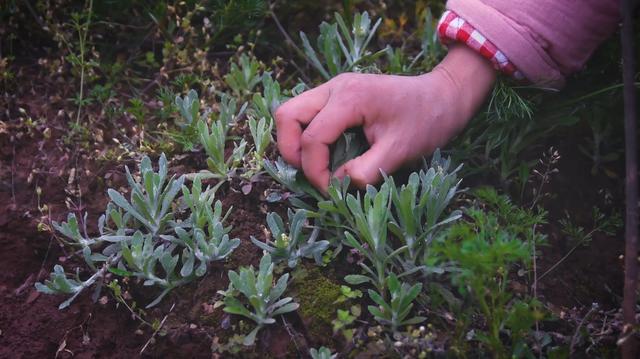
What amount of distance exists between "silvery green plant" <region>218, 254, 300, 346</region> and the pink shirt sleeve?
954mm

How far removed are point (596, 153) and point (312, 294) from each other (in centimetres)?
113

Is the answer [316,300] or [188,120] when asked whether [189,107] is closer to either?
[188,120]

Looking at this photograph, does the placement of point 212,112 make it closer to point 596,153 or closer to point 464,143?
point 464,143

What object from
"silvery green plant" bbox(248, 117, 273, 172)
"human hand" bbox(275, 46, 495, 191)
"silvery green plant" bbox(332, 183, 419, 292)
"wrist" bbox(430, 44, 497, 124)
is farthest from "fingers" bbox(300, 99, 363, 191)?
"wrist" bbox(430, 44, 497, 124)

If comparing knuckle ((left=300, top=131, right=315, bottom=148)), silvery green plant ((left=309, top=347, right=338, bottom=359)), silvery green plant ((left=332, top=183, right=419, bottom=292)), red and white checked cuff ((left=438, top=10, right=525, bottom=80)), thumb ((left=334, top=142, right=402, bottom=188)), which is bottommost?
silvery green plant ((left=309, top=347, right=338, bottom=359))

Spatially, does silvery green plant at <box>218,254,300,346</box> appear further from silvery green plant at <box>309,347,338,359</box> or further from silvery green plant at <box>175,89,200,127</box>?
silvery green plant at <box>175,89,200,127</box>

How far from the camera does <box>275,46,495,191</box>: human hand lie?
1.74 metres

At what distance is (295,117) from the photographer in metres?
1.78

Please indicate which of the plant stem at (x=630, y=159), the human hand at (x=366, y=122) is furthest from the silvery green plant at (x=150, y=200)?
the plant stem at (x=630, y=159)

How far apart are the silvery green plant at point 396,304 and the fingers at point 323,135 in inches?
13.9

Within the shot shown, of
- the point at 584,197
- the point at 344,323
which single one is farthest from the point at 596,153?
the point at 344,323

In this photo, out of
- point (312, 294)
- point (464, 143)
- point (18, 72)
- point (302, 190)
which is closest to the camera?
point (312, 294)

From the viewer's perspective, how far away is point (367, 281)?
1730 millimetres

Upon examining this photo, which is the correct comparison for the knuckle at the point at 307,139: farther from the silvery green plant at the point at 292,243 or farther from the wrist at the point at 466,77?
the wrist at the point at 466,77
